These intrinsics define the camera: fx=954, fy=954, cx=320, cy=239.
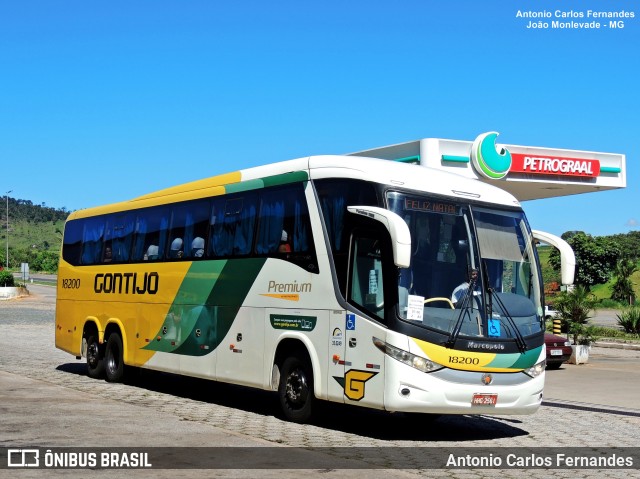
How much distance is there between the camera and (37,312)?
51812 mm

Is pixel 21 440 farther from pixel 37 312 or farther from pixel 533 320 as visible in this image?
pixel 37 312

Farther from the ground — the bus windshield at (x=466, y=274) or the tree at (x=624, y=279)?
the tree at (x=624, y=279)

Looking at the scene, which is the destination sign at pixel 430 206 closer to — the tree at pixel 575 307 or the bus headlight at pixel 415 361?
the bus headlight at pixel 415 361

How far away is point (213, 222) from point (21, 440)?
6.06m

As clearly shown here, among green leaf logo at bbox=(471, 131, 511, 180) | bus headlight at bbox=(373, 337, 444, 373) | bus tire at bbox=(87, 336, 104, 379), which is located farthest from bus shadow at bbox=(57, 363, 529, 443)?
green leaf logo at bbox=(471, 131, 511, 180)

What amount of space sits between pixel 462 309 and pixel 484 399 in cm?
112

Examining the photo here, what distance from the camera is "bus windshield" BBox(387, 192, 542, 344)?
1154 cm

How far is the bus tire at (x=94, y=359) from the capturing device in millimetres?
19562

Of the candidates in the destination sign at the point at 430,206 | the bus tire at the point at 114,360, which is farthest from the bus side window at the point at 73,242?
the destination sign at the point at 430,206

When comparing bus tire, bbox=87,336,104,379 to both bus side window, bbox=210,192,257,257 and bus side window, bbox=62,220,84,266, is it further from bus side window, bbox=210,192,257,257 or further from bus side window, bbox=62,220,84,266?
bus side window, bbox=210,192,257,257

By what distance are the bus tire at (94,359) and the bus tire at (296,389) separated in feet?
23.6

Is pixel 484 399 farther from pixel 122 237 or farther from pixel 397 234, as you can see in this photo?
pixel 122 237

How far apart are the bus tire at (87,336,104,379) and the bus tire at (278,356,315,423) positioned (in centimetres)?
719

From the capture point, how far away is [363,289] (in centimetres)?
1202
